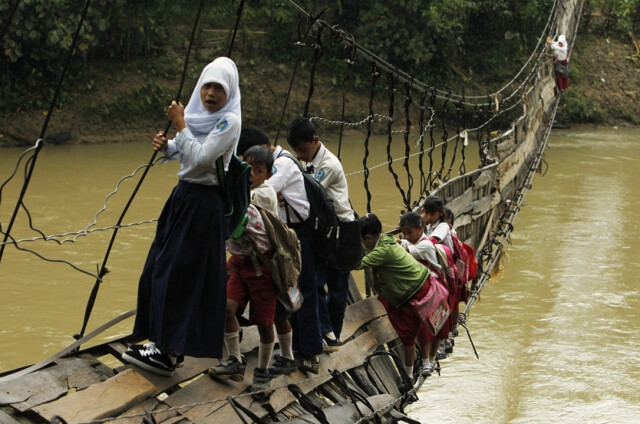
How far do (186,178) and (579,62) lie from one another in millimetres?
14649

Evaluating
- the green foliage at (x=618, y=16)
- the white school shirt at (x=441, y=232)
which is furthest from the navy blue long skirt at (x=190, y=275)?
the green foliage at (x=618, y=16)

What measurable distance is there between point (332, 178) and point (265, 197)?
0.52m

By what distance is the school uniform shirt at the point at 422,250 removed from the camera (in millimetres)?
4020

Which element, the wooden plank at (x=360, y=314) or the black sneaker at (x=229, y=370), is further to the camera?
the wooden plank at (x=360, y=314)

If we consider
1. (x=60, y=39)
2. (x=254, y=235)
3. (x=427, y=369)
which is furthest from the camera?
(x=60, y=39)

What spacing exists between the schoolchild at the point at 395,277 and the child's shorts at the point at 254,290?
858mm

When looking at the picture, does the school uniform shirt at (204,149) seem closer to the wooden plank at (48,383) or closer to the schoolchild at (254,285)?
the schoolchild at (254,285)

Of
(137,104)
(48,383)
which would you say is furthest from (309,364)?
(137,104)

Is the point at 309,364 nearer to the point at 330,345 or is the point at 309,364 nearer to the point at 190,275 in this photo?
the point at 330,345

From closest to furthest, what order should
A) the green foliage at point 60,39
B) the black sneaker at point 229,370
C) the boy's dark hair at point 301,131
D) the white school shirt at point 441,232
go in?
the black sneaker at point 229,370 → the boy's dark hair at point 301,131 → the white school shirt at point 441,232 → the green foliage at point 60,39

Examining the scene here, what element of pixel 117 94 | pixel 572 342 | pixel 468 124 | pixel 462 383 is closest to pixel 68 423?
pixel 462 383

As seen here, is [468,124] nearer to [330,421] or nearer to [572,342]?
[572,342]

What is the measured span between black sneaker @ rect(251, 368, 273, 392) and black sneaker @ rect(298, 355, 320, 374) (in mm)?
267

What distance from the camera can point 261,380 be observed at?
2.80m
